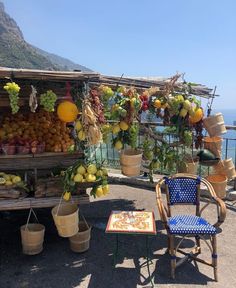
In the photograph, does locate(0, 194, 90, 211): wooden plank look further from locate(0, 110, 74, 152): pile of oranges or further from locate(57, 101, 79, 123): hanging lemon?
locate(57, 101, 79, 123): hanging lemon

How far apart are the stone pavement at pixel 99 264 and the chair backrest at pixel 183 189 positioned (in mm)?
777

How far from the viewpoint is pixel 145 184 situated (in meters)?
8.70

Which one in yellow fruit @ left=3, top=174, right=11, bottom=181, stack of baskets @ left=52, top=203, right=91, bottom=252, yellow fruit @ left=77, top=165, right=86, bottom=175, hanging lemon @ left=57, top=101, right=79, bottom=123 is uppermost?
hanging lemon @ left=57, top=101, right=79, bottom=123

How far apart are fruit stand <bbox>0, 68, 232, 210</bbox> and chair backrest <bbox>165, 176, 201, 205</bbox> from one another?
0.80 metres

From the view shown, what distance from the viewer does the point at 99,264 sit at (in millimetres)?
4965

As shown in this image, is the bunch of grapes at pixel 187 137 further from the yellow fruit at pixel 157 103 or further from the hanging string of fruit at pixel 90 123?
the hanging string of fruit at pixel 90 123

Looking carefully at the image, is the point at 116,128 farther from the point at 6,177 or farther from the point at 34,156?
the point at 6,177

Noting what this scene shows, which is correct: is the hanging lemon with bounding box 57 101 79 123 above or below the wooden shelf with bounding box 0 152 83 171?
above

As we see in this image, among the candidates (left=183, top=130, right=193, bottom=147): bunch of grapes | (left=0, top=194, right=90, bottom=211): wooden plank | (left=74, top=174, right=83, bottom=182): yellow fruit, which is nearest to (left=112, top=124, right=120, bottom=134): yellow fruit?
(left=74, top=174, right=83, bottom=182): yellow fruit

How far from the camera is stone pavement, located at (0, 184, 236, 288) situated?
4.53 m

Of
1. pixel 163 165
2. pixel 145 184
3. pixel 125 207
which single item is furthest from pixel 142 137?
pixel 145 184

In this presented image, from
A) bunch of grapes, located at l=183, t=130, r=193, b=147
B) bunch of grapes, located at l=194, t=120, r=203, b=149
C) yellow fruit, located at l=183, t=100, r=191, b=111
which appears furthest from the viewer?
bunch of grapes, located at l=194, t=120, r=203, b=149

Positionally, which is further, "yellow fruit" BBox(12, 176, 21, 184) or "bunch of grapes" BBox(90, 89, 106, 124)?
"yellow fruit" BBox(12, 176, 21, 184)

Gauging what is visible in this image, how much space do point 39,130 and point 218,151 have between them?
331 centimetres
